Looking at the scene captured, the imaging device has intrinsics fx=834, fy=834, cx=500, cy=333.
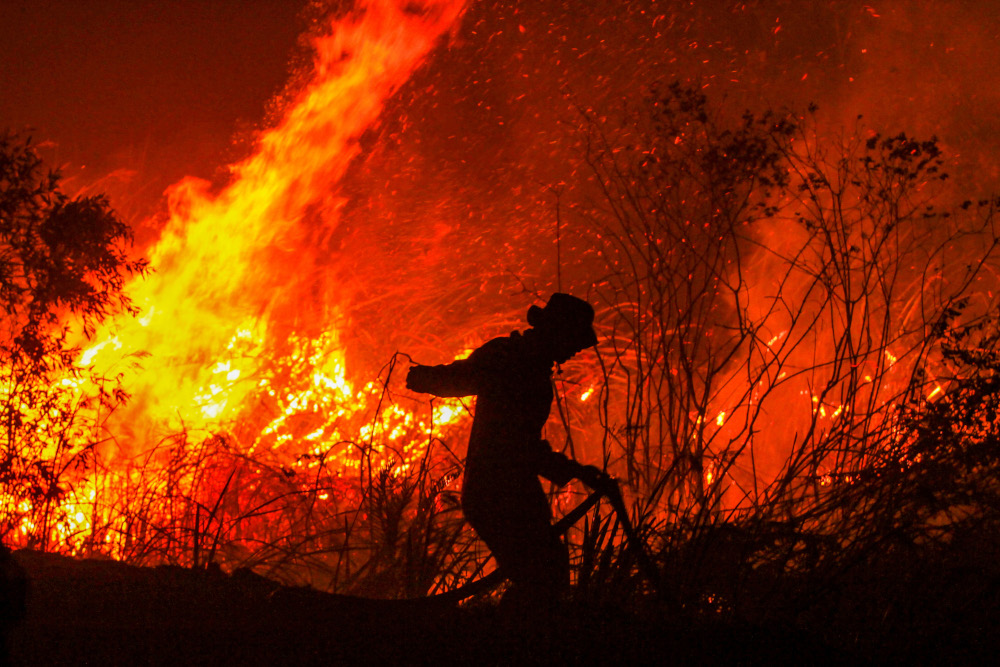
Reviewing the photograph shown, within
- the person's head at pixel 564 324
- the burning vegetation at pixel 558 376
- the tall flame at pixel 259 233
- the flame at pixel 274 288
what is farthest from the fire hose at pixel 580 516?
the tall flame at pixel 259 233

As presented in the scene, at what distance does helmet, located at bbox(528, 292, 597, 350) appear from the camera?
325cm

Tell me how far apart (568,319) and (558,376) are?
265cm

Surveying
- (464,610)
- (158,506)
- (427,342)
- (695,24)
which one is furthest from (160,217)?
(464,610)

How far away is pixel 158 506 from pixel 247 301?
4.77 meters

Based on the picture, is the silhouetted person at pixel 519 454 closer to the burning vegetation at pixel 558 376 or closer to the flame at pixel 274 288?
the burning vegetation at pixel 558 376

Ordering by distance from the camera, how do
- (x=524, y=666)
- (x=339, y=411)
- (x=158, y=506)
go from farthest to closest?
1. (x=339, y=411)
2. (x=158, y=506)
3. (x=524, y=666)

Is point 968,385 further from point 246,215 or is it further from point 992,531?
point 246,215

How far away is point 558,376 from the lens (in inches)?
231

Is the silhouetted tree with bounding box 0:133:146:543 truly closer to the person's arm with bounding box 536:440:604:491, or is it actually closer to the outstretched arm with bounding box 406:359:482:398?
the outstretched arm with bounding box 406:359:482:398

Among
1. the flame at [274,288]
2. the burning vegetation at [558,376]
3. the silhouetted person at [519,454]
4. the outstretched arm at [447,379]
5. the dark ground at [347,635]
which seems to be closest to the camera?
the dark ground at [347,635]

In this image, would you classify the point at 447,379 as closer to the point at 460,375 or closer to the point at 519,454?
the point at 460,375

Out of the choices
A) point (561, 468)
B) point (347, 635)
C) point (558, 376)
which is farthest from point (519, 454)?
point (558, 376)

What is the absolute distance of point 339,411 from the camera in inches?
359

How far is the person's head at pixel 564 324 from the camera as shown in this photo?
325 cm
